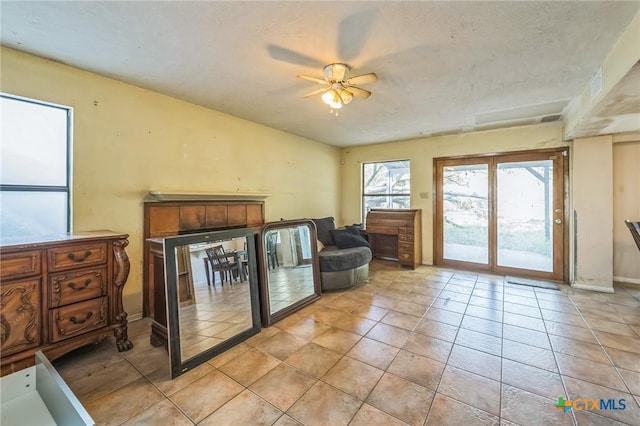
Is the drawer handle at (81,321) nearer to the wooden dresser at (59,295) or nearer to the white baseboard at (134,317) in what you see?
the wooden dresser at (59,295)

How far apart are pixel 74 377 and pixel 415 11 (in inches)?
141

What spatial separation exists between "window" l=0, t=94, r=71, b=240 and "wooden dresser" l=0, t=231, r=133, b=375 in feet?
2.10

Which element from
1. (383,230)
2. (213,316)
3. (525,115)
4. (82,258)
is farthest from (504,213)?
(82,258)

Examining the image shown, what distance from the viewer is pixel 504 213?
4.61 metres

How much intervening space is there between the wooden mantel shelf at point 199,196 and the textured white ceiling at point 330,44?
3.91ft

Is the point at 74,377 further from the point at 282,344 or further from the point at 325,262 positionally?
the point at 325,262

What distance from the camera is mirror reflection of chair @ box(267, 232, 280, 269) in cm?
303

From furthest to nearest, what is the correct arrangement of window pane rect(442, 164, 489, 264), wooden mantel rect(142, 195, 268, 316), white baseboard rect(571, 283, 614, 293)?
window pane rect(442, 164, 489, 264) < white baseboard rect(571, 283, 614, 293) < wooden mantel rect(142, 195, 268, 316)

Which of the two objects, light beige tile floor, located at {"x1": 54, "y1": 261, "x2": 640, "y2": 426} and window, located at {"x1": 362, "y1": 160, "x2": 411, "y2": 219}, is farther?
window, located at {"x1": 362, "y1": 160, "x2": 411, "y2": 219}

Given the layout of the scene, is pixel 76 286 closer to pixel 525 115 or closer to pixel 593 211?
pixel 525 115

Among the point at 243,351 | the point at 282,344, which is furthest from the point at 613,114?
the point at 243,351

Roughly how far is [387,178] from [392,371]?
445 centimetres

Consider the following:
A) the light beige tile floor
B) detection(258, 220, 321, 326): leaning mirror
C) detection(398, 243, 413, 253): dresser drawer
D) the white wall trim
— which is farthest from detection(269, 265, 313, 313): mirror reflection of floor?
the white wall trim

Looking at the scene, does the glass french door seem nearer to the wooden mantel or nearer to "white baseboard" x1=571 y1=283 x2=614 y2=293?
"white baseboard" x1=571 y1=283 x2=614 y2=293
